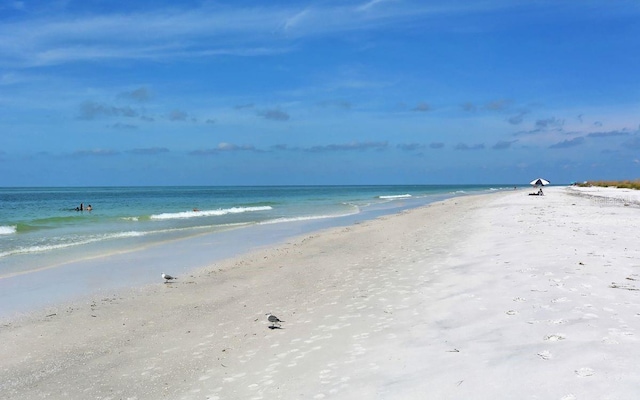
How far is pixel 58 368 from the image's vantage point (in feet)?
22.4

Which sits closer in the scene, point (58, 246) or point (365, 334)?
point (365, 334)

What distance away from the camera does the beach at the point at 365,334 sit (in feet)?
16.6

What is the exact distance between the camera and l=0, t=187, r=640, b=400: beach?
505 cm

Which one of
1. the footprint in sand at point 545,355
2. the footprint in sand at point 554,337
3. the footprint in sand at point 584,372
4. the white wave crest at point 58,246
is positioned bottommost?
the white wave crest at point 58,246

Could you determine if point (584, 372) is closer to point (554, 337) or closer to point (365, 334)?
point (554, 337)

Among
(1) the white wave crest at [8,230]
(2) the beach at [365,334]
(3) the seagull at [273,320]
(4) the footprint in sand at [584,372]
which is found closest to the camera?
(4) the footprint in sand at [584,372]

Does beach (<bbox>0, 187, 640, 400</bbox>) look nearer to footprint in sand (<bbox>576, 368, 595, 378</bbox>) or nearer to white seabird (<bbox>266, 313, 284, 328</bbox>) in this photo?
footprint in sand (<bbox>576, 368, 595, 378</bbox>)

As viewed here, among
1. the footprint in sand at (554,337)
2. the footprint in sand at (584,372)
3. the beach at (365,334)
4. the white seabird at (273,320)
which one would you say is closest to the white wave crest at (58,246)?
the beach at (365,334)

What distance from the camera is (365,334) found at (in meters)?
7.23

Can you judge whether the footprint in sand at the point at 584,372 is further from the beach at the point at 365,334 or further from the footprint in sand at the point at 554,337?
the footprint in sand at the point at 554,337

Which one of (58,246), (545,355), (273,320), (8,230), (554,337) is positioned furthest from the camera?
(8,230)

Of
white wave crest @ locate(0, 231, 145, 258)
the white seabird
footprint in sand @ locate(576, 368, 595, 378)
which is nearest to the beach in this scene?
footprint in sand @ locate(576, 368, 595, 378)

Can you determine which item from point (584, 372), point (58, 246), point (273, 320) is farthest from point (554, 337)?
point (58, 246)

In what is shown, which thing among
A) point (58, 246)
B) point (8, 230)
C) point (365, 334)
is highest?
point (8, 230)
